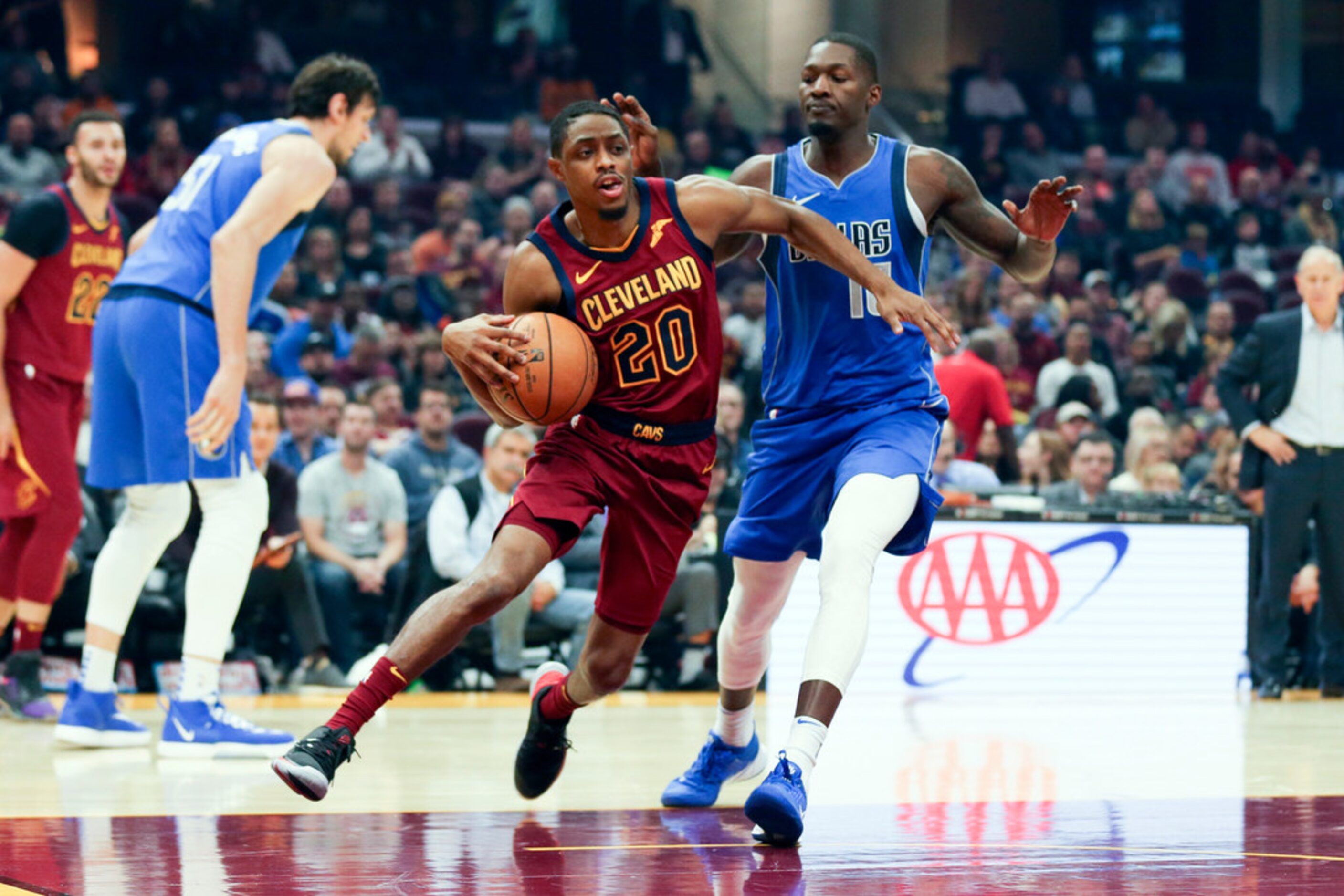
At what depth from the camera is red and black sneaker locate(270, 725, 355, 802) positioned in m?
3.54

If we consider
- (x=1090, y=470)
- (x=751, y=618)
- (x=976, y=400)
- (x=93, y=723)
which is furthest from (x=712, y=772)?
(x=976, y=400)

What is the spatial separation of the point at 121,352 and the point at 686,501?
2041mm

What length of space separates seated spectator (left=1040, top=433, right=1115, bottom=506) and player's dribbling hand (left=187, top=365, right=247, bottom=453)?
4.64 metres

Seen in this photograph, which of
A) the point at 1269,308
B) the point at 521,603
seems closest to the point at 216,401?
the point at 521,603

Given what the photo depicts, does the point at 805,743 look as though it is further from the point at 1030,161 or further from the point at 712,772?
the point at 1030,161

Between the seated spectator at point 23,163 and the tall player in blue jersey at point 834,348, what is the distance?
9415mm

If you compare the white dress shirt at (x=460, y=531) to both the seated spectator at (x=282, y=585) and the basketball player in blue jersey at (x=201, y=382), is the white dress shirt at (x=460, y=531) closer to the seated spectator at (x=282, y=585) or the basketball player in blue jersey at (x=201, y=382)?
the seated spectator at (x=282, y=585)

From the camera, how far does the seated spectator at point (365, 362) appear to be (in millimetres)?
10625

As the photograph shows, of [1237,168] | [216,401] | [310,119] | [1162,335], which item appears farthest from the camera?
[1237,168]

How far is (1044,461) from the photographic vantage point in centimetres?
909

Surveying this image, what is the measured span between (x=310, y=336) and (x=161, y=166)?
3.50 metres

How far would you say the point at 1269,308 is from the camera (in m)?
14.9

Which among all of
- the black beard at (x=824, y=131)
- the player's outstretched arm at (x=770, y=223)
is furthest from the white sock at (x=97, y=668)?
the black beard at (x=824, y=131)

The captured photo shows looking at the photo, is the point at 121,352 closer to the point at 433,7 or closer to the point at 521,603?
the point at 521,603
